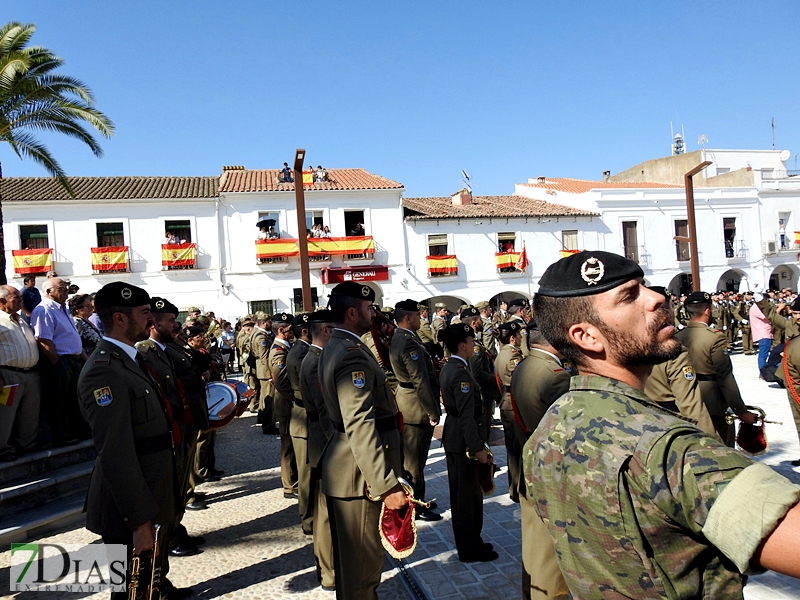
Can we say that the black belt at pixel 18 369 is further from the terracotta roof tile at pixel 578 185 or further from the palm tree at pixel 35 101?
the terracotta roof tile at pixel 578 185

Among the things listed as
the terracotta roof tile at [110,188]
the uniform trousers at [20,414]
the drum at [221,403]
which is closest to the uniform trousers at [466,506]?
the drum at [221,403]

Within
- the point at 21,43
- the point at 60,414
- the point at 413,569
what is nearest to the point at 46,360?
the point at 60,414

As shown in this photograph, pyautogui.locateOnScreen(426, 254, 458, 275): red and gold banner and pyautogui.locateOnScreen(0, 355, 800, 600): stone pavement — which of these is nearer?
pyautogui.locateOnScreen(0, 355, 800, 600): stone pavement

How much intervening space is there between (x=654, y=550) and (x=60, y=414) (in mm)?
6859

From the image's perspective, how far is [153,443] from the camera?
337cm

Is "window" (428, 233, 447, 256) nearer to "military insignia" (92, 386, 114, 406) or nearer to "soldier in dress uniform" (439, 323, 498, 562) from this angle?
"soldier in dress uniform" (439, 323, 498, 562)

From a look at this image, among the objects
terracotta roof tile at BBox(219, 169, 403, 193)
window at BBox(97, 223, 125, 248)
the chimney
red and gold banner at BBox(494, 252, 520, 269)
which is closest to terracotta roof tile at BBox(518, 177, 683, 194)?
the chimney

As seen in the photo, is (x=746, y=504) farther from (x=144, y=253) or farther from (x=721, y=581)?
(x=144, y=253)

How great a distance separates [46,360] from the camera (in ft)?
19.9

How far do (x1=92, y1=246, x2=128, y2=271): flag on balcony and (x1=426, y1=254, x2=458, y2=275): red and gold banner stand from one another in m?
13.9

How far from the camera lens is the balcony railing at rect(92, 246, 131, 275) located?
22781 mm

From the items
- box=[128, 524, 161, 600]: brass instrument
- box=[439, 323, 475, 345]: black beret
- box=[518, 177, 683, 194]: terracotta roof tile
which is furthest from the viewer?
box=[518, 177, 683, 194]: terracotta roof tile

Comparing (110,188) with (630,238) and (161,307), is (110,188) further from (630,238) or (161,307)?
(630,238)

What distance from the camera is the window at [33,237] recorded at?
22703 mm
